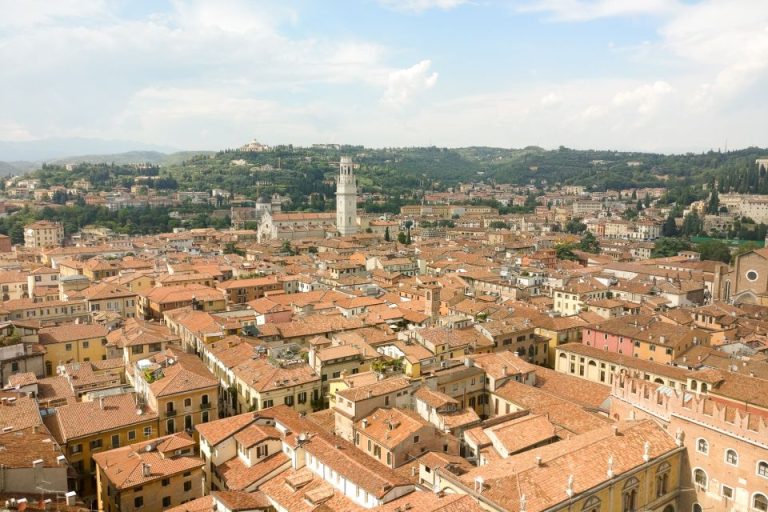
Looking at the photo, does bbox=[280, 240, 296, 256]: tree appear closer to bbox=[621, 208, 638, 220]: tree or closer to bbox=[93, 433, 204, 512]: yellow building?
bbox=[93, 433, 204, 512]: yellow building

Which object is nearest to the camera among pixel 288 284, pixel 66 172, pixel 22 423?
pixel 22 423

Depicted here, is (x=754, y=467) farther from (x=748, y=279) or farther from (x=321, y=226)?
(x=321, y=226)

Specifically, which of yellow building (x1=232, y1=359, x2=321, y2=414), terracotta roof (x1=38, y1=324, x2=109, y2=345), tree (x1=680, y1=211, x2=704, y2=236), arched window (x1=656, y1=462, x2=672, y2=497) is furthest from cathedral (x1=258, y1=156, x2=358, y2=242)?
arched window (x1=656, y1=462, x2=672, y2=497)

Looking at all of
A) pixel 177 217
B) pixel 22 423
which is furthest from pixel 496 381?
pixel 177 217

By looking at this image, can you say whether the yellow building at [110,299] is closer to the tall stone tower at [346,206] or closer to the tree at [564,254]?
the tree at [564,254]

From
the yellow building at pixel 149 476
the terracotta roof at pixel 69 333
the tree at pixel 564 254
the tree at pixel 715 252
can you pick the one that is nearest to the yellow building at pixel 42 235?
the terracotta roof at pixel 69 333

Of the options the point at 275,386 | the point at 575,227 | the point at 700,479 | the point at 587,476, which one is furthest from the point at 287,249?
the point at 587,476
